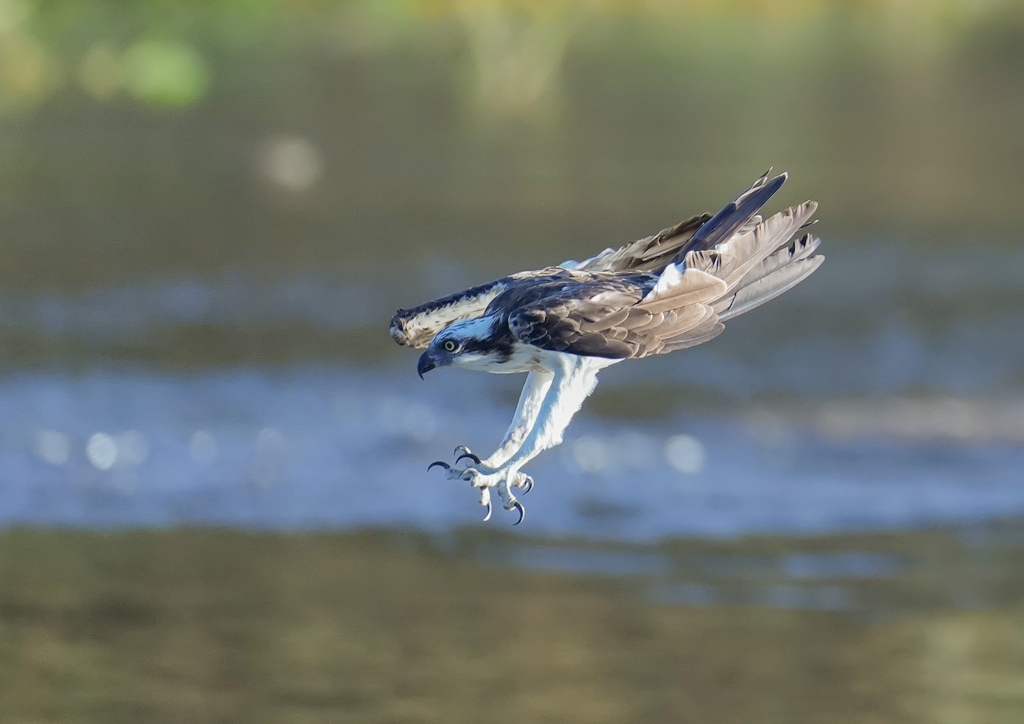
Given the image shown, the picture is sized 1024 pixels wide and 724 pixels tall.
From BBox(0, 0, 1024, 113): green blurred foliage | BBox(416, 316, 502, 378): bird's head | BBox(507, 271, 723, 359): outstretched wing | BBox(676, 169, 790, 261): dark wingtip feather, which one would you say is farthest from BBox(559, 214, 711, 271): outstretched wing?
BBox(0, 0, 1024, 113): green blurred foliage

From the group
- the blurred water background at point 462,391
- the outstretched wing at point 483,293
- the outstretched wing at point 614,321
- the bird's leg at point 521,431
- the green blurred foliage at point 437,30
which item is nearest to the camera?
the outstretched wing at point 614,321

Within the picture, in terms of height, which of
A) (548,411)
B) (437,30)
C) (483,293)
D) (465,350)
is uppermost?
(437,30)

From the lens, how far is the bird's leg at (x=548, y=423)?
4754 mm

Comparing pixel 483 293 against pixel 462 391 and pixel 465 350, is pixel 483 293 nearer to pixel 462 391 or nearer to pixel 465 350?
pixel 465 350

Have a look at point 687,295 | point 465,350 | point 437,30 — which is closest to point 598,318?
point 687,295

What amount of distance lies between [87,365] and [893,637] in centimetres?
955

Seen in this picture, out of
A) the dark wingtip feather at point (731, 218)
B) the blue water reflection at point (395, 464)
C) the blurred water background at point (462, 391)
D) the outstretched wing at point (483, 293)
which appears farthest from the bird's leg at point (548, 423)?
the blue water reflection at point (395, 464)

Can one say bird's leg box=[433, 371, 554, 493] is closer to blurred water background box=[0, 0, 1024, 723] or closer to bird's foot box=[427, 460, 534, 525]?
bird's foot box=[427, 460, 534, 525]

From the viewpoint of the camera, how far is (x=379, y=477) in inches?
700

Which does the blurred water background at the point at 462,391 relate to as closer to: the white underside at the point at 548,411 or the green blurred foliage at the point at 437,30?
the green blurred foliage at the point at 437,30

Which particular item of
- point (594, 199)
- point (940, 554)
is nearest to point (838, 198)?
point (594, 199)

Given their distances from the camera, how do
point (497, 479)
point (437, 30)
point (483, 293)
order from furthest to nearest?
point (437, 30), point (483, 293), point (497, 479)

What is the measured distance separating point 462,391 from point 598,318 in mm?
14848

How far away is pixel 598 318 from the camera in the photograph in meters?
4.74
